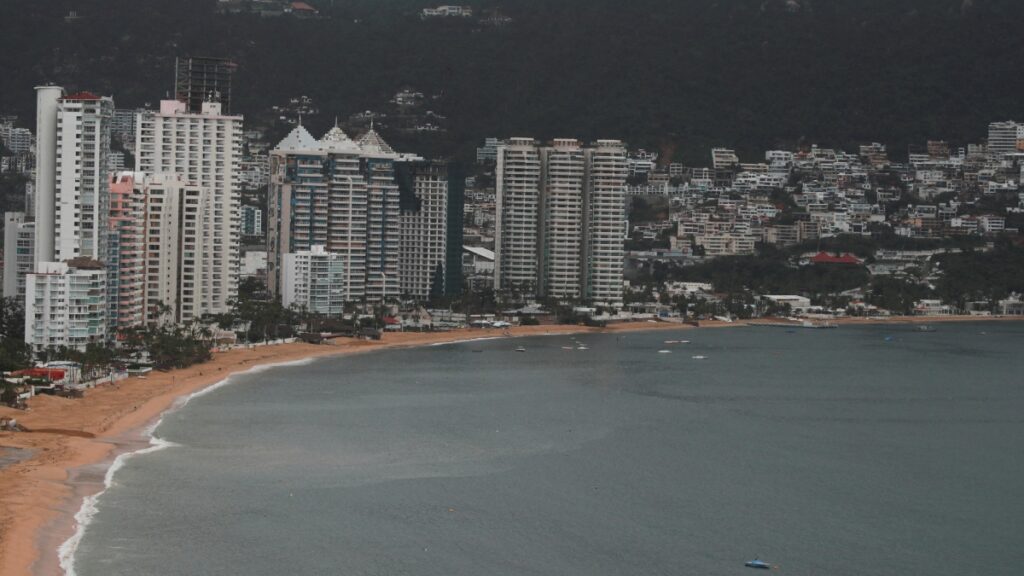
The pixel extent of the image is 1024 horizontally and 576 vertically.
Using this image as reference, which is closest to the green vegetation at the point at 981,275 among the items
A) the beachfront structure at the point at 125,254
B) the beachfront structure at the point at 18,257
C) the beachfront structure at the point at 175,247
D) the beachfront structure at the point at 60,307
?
the beachfront structure at the point at 175,247

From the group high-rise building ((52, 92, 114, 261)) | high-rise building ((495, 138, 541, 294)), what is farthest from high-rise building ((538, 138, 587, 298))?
high-rise building ((52, 92, 114, 261))

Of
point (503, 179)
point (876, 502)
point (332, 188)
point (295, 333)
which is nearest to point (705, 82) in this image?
point (503, 179)

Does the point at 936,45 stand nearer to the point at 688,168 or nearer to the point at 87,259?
the point at 688,168

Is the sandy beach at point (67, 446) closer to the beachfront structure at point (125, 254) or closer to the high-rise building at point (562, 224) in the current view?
the beachfront structure at point (125, 254)

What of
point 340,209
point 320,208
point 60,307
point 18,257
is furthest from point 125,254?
point 340,209

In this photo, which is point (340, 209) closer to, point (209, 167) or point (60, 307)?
point (209, 167)

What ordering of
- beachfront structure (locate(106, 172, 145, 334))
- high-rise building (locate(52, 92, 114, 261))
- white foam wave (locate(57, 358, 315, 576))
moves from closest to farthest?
white foam wave (locate(57, 358, 315, 576)), high-rise building (locate(52, 92, 114, 261)), beachfront structure (locate(106, 172, 145, 334))

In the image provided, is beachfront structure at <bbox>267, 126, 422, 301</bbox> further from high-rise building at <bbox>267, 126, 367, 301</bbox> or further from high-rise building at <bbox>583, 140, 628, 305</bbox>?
high-rise building at <bbox>583, 140, 628, 305</bbox>
